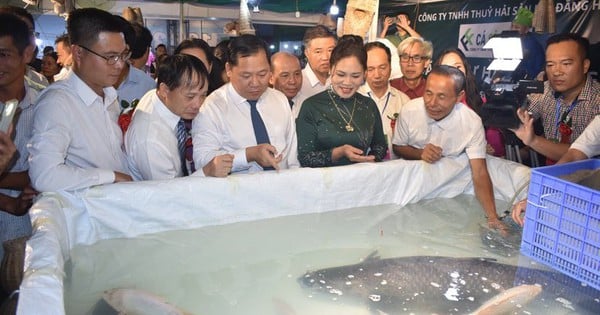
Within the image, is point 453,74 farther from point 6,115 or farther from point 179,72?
point 6,115

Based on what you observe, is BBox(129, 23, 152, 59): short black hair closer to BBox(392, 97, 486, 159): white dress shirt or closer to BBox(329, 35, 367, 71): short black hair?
BBox(329, 35, 367, 71): short black hair

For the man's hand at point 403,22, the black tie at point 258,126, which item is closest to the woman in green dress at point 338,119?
the black tie at point 258,126

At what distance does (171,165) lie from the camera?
218cm

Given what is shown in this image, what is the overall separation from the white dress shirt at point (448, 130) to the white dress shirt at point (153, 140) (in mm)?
1442

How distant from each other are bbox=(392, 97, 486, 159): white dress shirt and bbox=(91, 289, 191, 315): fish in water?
1.87 m

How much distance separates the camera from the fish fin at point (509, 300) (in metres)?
1.59

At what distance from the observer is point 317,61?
338cm

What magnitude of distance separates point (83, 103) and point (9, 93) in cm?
45

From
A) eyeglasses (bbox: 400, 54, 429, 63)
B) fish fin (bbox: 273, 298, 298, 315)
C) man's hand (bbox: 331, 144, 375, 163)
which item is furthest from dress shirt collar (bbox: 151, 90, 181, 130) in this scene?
eyeglasses (bbox: 400, 54, 429, 63)

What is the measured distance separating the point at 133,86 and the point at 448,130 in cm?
216

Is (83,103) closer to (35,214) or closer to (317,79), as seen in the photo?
(35,214)

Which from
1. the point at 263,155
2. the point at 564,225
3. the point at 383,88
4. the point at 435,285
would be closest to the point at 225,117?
the point at 263,155

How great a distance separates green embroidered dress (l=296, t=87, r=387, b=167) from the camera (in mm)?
2592

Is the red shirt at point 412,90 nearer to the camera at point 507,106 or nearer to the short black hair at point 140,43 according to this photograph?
the camera at point 507,106
